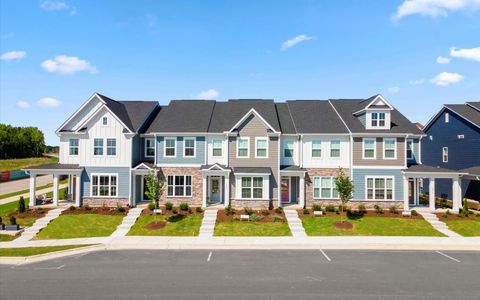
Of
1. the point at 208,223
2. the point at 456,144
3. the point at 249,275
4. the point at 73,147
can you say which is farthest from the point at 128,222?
the point at 456,144

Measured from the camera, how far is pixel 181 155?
27.7 metres

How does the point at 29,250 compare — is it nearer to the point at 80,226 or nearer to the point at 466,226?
the point at 80,226

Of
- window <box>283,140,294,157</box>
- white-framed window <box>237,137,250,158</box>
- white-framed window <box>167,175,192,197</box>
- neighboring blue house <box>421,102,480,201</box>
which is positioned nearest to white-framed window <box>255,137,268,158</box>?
white-framed window <box>237,137,250,158</box>

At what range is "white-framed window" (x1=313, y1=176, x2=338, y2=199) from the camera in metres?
26.9

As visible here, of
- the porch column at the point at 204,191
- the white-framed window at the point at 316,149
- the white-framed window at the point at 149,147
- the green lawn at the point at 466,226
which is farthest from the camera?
the white-framed window at the point at 149,147

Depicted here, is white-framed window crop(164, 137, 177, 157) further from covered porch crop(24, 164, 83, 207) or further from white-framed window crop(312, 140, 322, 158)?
white-framed window crop(312, 140, 322, 158)

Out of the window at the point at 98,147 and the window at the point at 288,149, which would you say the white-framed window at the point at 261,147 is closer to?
the window at the point at 288,149

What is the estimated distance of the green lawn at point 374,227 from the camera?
20922 millimetres

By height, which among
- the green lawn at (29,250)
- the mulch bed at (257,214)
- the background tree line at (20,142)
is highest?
the background tree line at (20,142)

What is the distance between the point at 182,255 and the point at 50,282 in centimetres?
643

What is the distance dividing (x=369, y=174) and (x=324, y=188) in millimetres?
4288

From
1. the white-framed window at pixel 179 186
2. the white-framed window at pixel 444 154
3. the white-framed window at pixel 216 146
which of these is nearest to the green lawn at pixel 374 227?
the white-framed window at pixel 216 146

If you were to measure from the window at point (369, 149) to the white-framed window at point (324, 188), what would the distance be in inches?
150

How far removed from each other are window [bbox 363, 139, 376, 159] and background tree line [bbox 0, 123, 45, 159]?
9957 cm
